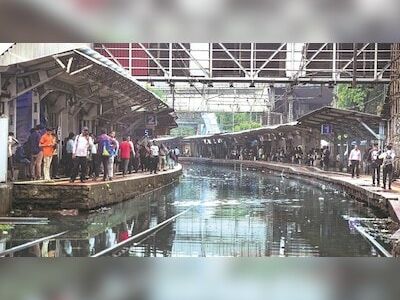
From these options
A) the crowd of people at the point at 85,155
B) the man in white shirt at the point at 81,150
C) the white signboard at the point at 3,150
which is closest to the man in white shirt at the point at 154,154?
the crowd of people at the point at 85,155

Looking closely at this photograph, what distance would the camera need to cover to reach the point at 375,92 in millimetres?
6520

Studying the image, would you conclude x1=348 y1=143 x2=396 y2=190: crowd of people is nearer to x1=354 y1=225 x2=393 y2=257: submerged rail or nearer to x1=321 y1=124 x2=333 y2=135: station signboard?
x1=321 y1=124 x2=333 y2=135: station signboard

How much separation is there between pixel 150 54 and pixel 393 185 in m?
2.74

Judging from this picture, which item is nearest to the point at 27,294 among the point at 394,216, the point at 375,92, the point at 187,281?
the point at 187,281

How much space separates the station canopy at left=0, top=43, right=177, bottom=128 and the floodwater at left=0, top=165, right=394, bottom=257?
2.71 ft

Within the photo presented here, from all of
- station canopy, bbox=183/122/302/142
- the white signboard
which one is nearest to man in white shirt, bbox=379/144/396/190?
station canopy, bbox=183/122/302/142

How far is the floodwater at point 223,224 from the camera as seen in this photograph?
5438mm

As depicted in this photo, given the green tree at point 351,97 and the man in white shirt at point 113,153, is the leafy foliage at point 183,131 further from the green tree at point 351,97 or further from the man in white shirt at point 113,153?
the green tree at point 351,97

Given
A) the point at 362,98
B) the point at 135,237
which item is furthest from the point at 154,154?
the point at 362,98

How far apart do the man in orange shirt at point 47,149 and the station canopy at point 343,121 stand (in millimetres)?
2513

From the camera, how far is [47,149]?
598 centimetres

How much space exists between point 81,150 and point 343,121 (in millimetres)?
2696
